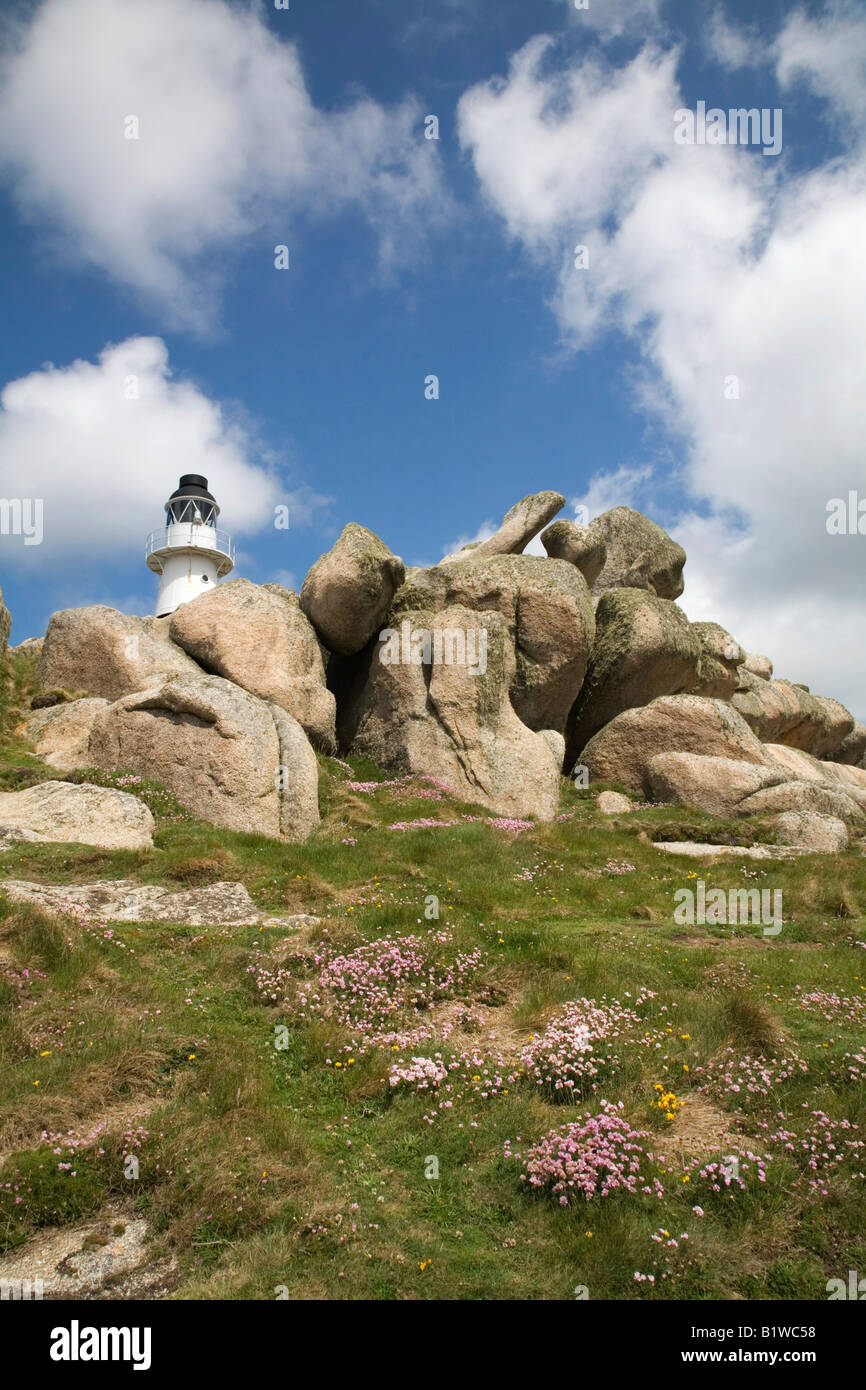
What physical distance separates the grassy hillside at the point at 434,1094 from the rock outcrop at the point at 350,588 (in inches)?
634

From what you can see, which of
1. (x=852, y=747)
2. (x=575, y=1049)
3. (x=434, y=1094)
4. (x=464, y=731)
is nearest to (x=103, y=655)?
(x=464, y=731)

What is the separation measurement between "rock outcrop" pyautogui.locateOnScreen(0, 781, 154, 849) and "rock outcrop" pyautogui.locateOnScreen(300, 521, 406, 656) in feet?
40.8

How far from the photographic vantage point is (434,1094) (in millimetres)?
9227

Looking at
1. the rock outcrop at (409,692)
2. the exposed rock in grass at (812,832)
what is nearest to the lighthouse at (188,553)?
the rock outcrop at (409,692)

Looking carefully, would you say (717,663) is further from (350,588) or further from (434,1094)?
(434,1094)

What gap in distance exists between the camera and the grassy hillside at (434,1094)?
689 cm

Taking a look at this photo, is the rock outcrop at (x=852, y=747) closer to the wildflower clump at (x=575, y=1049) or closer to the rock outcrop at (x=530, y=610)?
the rock outcrop at (x=530, y=610)

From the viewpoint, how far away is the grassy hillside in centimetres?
689

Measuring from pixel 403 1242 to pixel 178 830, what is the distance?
13.5 m

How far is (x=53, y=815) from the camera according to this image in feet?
60.3

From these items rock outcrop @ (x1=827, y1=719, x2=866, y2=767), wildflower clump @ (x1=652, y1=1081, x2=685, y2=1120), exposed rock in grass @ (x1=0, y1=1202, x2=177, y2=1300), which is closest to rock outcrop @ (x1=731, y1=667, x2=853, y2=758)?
rock outcrop @ (x1=827, y1=719, x2=866, y2=767)

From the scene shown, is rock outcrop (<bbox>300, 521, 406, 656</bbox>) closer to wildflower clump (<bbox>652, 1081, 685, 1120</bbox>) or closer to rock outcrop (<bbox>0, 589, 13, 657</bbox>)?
rock outcrop (<bbox>0, 589, 13, 657</bbox>)
